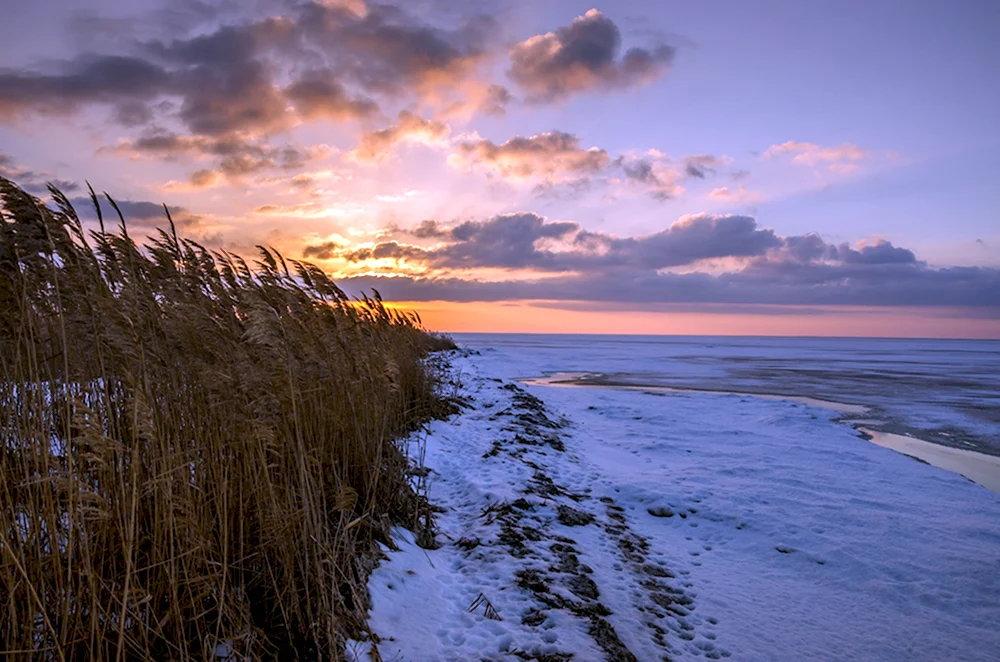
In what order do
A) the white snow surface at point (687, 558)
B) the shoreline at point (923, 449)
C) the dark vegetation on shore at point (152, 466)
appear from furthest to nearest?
A: 1. the shoreline at point (923, 449)
2. the white snow surface at point (687, 558)
3. the dark vegetation on shore at point (152, 466)

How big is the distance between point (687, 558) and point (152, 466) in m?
4.88

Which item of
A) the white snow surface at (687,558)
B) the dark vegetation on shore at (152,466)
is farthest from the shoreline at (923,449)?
the dark vegetation on shore at (152,466)

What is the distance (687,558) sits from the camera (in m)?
5.61

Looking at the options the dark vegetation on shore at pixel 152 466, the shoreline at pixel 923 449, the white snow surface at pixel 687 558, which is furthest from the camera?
the shoreline at pixel 923 449

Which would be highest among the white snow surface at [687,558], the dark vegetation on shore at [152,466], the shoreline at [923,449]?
the dark vegetation on shore at [152,466]

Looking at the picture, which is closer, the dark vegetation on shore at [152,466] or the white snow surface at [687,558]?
the dark vegetation on shore at [152,466]

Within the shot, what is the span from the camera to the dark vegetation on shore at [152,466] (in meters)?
2.28

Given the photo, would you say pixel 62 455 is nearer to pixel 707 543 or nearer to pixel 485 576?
pixel 485 576

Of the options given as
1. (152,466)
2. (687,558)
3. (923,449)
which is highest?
(152,466)

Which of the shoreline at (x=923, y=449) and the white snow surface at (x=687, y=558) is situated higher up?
the white snow surface at (x=687, y=558)

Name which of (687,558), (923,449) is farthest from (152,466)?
(923,449)

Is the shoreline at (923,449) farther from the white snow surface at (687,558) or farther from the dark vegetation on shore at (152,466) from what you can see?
the dark vegetation on shore at (152,466)

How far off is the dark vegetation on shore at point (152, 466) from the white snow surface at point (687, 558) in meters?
0.67

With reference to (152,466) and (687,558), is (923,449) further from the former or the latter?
Result: (152,466)
